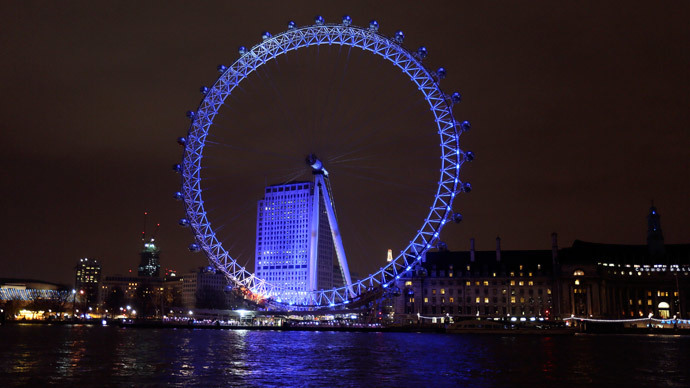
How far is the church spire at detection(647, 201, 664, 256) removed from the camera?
14688 centimetres

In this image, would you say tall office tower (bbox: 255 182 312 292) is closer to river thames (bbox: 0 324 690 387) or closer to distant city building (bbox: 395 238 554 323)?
distant city building (bbox: 395 238 554 323)

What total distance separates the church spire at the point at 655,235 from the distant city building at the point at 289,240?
248ft

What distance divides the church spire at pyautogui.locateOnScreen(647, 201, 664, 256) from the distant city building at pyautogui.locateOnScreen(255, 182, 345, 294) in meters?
75.5

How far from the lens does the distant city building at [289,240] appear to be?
17188 cm

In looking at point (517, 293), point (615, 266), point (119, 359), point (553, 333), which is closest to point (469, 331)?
point (553, 333)

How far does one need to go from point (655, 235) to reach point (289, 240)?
3491 inches

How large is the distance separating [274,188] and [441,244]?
114 meters

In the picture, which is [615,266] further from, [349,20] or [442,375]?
[442,375]

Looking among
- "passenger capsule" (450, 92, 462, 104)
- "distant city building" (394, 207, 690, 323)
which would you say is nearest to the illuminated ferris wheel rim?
"passenger capsule" (450, 92, 462, 104)

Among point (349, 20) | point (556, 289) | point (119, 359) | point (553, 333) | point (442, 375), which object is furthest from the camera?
point (556, 289)

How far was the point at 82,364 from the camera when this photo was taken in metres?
39.8

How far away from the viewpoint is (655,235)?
486 feet

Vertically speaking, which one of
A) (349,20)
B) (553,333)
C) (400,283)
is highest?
(349,20)

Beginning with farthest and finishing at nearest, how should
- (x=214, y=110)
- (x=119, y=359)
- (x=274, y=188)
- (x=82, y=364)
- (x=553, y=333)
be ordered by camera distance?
(x=274, y=188) → (x=553, y=333) → (x=214, y=110) → (x=119, y=359) → (x=82, y=364)
